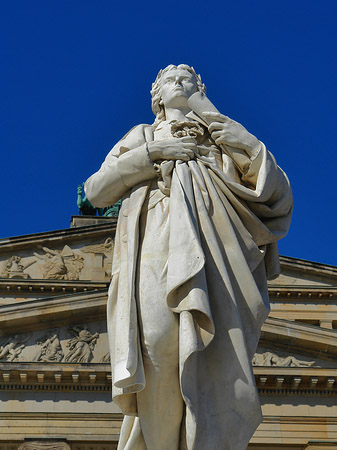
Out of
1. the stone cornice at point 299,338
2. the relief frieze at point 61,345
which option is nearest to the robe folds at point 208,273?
the stone cornice at point 299,338

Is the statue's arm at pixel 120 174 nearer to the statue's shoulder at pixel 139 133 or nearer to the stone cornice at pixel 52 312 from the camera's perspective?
the statue's shoulder at pixel 139 133

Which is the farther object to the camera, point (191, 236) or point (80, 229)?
point (80, 229)

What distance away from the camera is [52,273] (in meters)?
36.0

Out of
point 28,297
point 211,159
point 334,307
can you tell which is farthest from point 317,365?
point 211,159

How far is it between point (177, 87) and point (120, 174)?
0.50 meters

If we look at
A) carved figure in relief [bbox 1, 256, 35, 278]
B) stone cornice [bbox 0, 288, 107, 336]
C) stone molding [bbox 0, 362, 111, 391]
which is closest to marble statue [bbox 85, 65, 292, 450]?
stone molding [bbox 0, 362, 111, 391]

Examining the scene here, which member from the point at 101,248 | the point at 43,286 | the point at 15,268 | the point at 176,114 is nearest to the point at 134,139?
the point at 176,114

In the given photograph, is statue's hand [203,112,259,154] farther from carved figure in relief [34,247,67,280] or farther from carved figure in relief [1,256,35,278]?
carved figure in relief [34,247,67,280]

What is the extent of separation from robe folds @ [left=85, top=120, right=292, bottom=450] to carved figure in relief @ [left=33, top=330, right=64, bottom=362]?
24.9m

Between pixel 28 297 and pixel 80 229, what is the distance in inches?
129

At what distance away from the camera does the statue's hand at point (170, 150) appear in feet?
14.6

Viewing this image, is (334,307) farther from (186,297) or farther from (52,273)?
(186,297)

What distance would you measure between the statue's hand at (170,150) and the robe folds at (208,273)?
0.03m

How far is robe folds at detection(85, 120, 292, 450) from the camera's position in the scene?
13.3 ft
